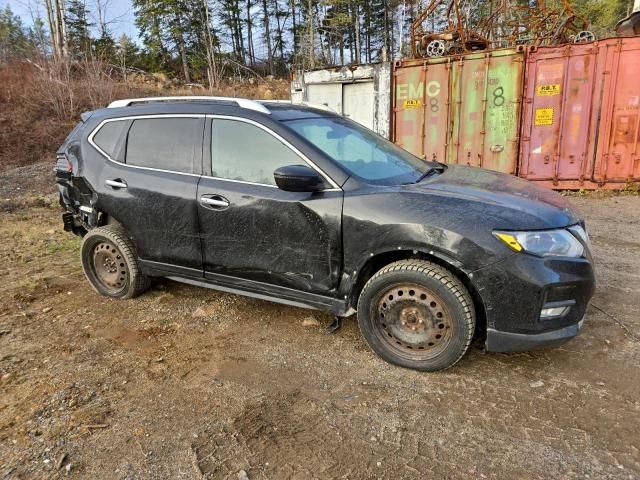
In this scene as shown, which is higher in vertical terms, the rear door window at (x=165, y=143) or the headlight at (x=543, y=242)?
the rear door window at (x=165, y=143)

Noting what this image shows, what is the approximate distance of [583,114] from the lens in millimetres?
8359

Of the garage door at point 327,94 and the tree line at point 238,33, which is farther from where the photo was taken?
the tree line at point 238,33

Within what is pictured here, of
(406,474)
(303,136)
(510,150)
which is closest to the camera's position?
(406,474)

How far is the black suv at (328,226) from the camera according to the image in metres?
2.77

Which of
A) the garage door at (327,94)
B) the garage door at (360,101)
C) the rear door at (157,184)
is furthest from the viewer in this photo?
the garage door at (327,94)

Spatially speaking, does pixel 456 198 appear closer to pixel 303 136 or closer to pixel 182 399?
pixel 303 136

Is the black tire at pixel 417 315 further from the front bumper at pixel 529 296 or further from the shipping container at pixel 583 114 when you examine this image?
the shipping container at pixel 583 114

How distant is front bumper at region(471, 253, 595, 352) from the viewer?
2.69 meters

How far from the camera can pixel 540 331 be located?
2770 mm

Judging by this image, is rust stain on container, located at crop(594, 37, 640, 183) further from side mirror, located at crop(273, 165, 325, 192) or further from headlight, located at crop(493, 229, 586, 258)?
side mirror, located at crop(273, 165, 325, 192)

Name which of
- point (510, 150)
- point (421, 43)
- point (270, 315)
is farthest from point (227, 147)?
point (421, 43)

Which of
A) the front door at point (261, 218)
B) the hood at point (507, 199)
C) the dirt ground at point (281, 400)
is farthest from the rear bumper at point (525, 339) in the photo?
the front door at point (261, 218)

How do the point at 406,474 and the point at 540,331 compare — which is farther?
the point at 540,331

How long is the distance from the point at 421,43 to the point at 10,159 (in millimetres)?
13012
